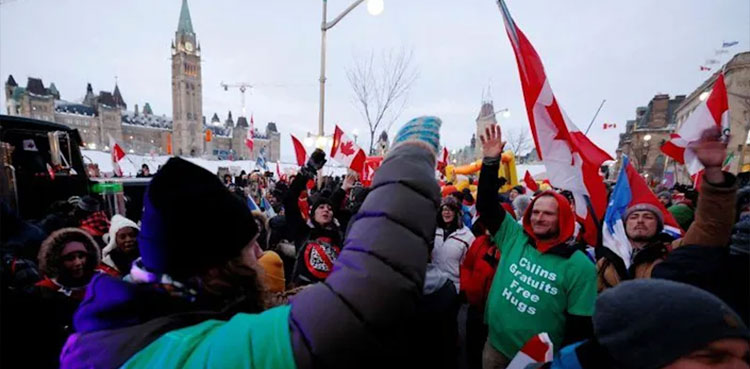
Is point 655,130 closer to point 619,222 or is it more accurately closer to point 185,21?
point 619,222

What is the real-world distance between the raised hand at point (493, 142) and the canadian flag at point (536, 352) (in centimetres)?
147

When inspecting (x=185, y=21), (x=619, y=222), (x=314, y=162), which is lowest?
(x=619, y=222)

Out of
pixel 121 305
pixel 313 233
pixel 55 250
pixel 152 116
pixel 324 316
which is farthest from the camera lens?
pixel 152 116

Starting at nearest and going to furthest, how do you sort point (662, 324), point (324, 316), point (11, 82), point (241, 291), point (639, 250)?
point (324, 316), point (241, 291), point (662, 324), point (639, 250), point (11, 82)

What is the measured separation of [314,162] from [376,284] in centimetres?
330

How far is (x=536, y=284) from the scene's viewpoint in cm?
255

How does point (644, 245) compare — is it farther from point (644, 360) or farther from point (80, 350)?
point (80, 350)

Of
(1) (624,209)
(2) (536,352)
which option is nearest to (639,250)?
(1) (624,209)

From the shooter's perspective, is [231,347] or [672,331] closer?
[231,347]

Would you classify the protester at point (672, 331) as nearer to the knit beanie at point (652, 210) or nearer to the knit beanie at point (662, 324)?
the knit beanie at point (662, 324)

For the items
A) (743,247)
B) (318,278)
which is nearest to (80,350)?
(318,278)

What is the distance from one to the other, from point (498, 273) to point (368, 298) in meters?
2.50

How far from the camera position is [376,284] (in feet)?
2.22

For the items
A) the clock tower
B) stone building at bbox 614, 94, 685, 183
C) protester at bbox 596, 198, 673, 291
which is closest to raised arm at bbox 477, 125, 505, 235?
protester at bbox 596, 198, 673, 291
